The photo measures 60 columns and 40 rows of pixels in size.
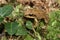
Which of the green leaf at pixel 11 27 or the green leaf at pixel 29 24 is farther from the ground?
the green leaf at pixel 11 27

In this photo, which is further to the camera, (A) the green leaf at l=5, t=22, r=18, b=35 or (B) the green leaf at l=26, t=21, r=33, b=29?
(B) the green leaf at l=26, t=21, r=33, b=29

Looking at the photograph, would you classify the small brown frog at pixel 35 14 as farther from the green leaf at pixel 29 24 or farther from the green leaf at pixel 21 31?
the green leaf at pixel 21 31

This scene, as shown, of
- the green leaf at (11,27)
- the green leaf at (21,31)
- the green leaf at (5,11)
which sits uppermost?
the green leaf at (5,11)

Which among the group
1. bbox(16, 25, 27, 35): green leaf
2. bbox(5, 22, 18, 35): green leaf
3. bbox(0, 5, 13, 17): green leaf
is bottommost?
bbox(16, 25, 27, 35): green leaf

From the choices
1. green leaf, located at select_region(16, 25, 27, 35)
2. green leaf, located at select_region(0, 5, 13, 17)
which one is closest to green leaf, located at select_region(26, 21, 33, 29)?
green leaf, located at select_region(16, 25, 27, 35)

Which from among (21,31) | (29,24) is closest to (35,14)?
(29,24)

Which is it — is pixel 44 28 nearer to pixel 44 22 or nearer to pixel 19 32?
pixel 44 22

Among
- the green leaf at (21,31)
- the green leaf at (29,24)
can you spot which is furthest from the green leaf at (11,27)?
the green leaf at (29,24)

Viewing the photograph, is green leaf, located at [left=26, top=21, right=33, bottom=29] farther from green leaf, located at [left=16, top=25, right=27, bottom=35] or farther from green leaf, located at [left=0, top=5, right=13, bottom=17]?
green leaf, located at [left=0, top=5, right=13, bottom=17]

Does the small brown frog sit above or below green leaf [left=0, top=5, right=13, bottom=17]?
below

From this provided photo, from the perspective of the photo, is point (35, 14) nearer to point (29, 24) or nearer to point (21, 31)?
point (29, 24)
